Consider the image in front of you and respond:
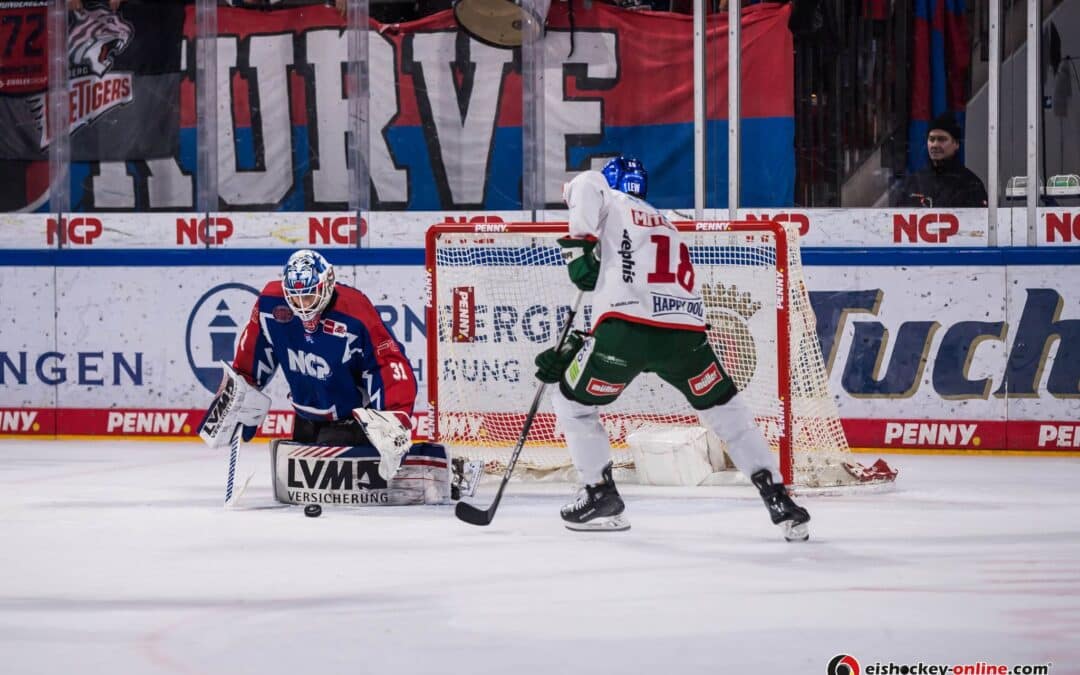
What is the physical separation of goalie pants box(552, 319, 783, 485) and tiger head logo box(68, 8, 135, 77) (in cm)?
530

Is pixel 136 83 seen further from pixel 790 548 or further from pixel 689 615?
pixel 689 615

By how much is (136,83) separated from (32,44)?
67 centimetres

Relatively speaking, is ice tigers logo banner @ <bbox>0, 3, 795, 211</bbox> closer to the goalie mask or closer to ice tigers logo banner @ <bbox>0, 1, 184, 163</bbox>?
ice tigers logo banner @ <bbox>0, 1, 184, 163</bbox>

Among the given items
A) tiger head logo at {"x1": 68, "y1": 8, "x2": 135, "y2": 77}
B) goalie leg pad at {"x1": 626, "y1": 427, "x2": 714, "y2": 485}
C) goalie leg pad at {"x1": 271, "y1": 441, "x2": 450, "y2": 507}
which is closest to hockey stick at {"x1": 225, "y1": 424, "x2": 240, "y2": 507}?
goalie leg pad at {"x1": 271, "y1": 441, "x2": 450, "y2": 507}

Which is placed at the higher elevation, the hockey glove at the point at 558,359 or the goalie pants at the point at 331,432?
the hockey glove at the point at 558,359

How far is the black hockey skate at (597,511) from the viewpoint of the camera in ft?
17.1

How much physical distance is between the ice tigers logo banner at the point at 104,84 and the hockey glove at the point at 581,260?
15.7 ft

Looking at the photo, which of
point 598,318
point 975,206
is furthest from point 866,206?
point 598,318

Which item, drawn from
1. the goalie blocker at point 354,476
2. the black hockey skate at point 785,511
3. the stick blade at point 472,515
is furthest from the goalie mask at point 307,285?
the black hockey skate at point 785,511

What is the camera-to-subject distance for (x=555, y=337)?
7145 millimetres

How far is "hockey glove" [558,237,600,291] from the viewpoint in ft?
16.6

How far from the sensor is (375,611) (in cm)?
377

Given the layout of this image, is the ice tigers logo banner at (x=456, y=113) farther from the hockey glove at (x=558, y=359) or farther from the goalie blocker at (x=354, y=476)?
the hockey glove at (x=558, y=359)

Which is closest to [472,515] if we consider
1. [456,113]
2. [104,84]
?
[456,113]
